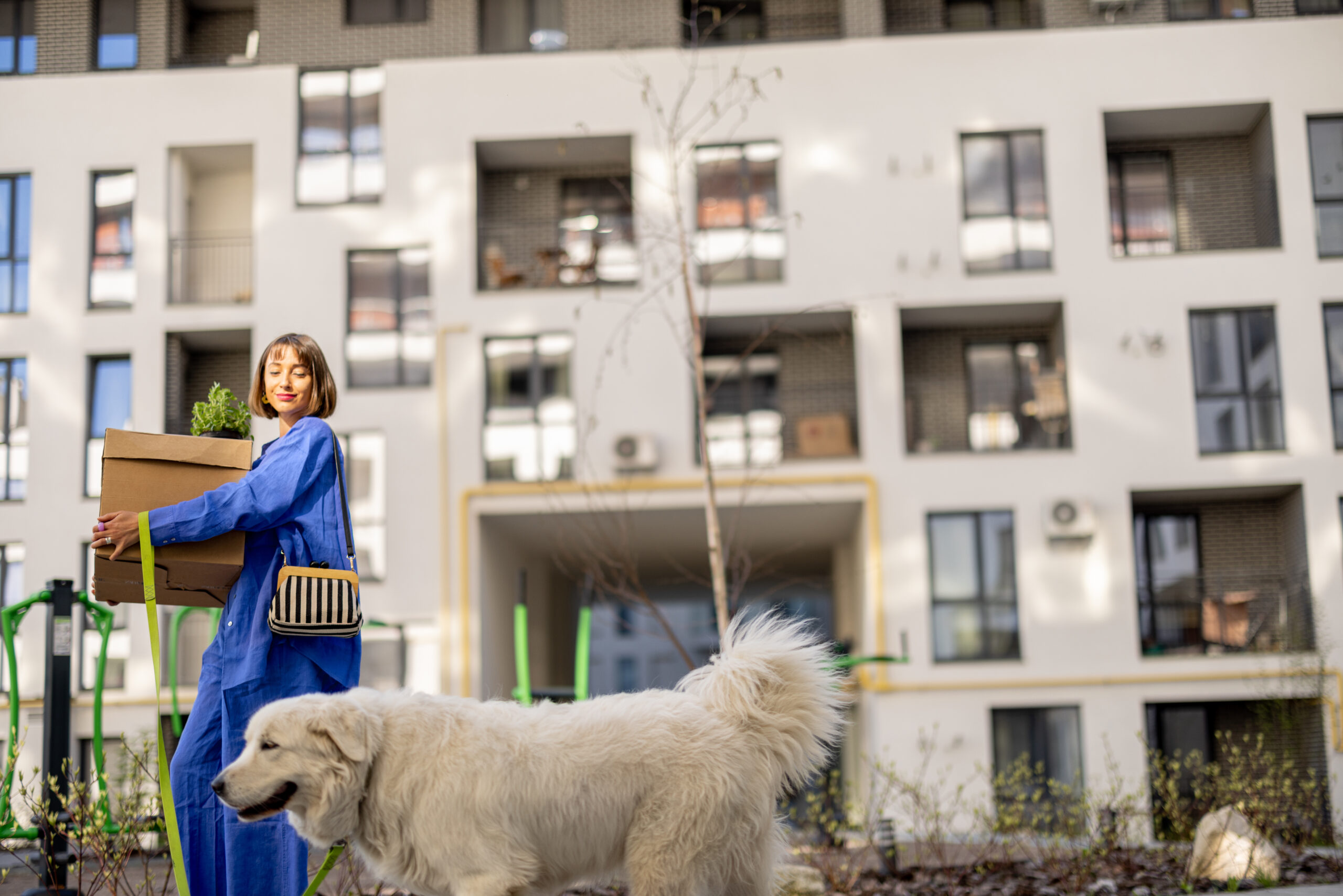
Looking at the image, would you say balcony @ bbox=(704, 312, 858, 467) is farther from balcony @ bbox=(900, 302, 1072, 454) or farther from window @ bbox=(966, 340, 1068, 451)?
window @ bbox=(966, 340, 1068, 451)

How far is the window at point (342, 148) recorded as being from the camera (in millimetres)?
19516

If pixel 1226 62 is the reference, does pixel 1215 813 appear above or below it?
below

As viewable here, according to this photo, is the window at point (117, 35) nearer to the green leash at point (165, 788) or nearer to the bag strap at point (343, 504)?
the bag strap at point (343, 504)

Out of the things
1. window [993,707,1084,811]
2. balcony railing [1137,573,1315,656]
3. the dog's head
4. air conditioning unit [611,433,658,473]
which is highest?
air conditioning unit [611,433,658,473]

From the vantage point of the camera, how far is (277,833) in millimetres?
3605

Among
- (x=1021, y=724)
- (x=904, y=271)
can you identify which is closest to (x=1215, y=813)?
(x=1021, y=724)

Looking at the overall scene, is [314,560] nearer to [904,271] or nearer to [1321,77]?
[904,271]

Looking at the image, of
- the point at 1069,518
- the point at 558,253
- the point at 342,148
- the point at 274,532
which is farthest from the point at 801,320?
the point at 274,532

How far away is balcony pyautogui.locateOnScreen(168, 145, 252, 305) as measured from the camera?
1980cm

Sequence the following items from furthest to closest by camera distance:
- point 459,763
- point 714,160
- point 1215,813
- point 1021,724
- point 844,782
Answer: point 844,782 → point 714,160 → point 1021,724 → point 1215,813 → point 459,763

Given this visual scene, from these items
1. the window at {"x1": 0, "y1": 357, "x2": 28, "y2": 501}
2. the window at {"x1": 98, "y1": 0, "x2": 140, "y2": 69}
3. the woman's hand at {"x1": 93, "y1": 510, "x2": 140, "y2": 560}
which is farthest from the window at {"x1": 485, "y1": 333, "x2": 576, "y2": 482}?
the woman's hand at {"x1": 93, "y1": 510, "x2": 140, "y2": 560}

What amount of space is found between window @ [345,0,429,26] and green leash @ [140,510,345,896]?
18780 mm

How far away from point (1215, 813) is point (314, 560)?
19.3ft

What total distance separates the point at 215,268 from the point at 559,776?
Answer: 61.4 feet
